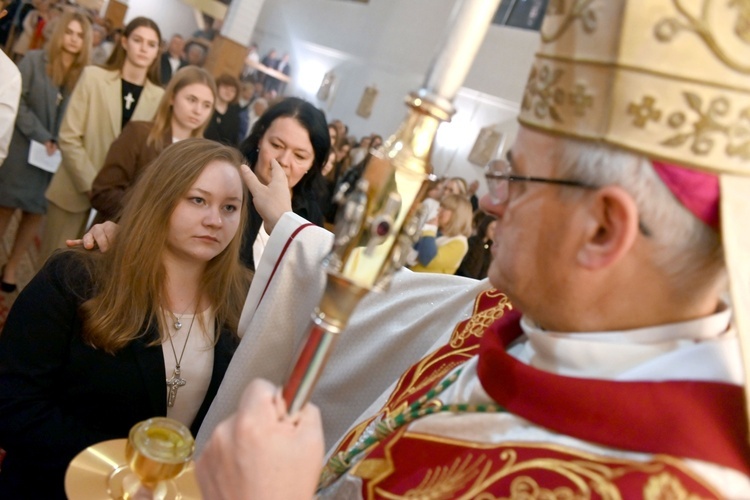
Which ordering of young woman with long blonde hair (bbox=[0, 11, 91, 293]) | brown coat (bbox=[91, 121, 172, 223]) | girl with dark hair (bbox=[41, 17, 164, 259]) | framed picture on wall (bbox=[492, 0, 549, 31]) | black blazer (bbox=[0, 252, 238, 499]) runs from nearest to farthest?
black blazer (bbox=[0, 252, 238, 499]) < brown coat (bbox=[91, 121, 172, 223]) < girl with dark hair (bbox=[41, 17, 164, 259]) < young woman with long blonde hair (bbox=[0, 11, 91, 293]) < framed picture on wall (bbox=[492, 0, 549, 31])

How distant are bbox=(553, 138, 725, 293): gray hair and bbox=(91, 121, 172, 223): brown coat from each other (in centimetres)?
289

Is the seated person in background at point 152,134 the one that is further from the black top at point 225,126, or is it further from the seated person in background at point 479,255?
the seated person in background at point 479,255

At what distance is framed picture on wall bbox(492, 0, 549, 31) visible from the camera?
458 inches

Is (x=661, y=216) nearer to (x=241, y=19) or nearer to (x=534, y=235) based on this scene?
(x=534, y=235)

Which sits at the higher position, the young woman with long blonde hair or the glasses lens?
the glasses lens

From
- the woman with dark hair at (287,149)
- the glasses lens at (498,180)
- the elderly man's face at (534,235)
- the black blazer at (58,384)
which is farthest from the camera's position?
the woman with dark hair at (287,149)

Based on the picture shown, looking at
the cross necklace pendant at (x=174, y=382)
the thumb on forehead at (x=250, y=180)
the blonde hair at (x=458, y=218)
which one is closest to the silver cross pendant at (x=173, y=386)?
the cross necklace pendant at (x=174, y=382)

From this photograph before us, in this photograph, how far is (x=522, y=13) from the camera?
1186cm

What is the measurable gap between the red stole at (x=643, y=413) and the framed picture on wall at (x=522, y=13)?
37.0 ft

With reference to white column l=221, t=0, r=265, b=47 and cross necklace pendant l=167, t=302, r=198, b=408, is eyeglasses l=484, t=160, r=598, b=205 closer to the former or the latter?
cross necklace pendant l=167, t=302, r=198, b=408

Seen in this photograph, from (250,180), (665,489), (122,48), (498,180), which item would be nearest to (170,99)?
(122,48)

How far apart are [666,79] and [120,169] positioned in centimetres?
313

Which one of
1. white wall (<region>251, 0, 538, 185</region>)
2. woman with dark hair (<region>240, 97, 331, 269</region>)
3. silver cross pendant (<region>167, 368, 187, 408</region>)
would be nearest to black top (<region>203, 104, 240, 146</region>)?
woman with dark hair (<region>240, 97, 331, 269</region>)

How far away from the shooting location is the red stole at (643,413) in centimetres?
94
